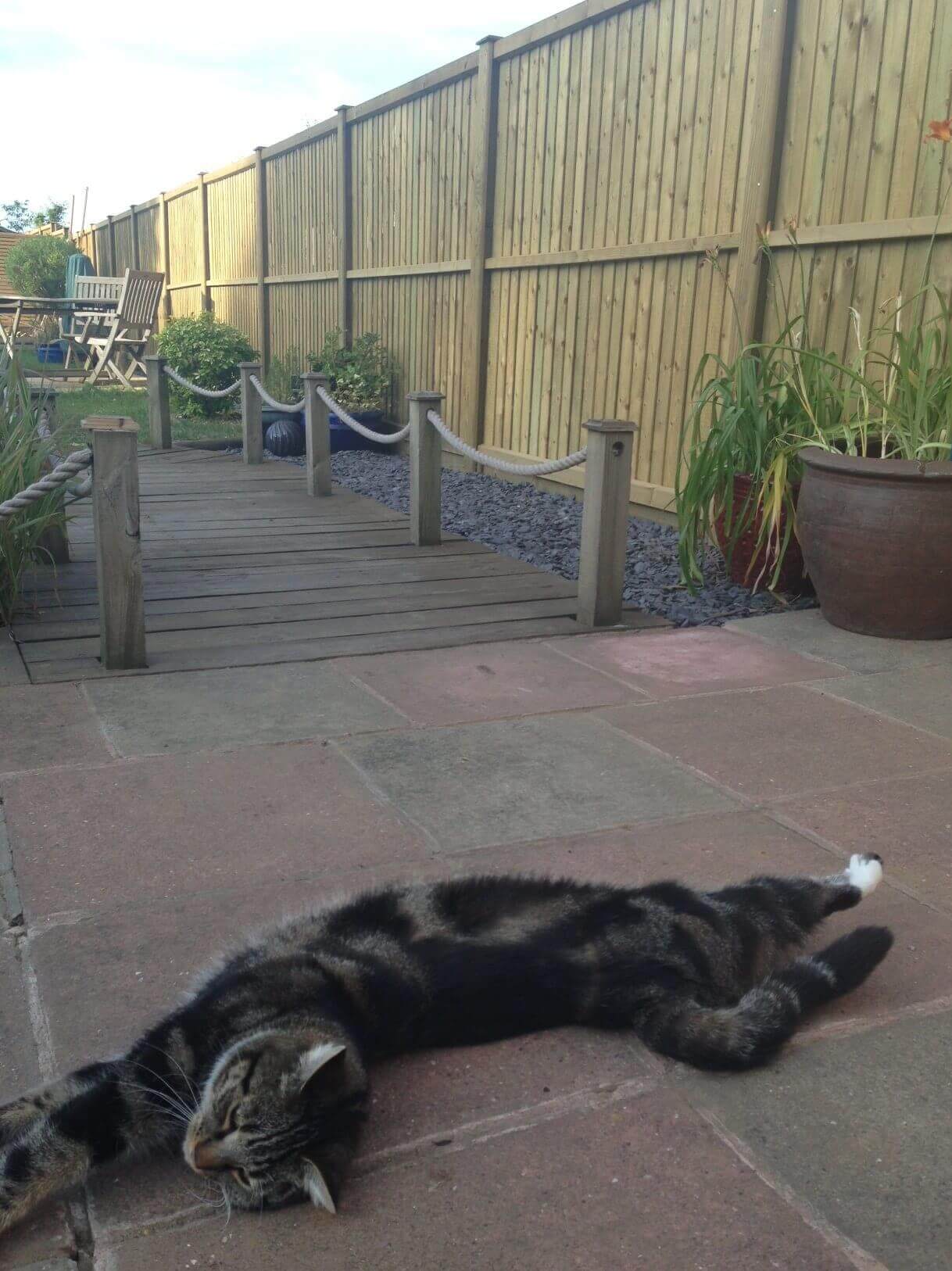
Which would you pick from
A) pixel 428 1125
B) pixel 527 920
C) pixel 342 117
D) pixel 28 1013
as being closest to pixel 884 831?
pixel 527 920

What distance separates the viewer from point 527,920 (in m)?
1.99

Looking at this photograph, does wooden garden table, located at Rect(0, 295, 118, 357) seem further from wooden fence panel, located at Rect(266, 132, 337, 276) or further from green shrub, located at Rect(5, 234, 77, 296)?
green shrub, located at Rect(5, 234, 77, 296)

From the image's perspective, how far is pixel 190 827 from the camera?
2.74m

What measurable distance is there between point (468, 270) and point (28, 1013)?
7795mm

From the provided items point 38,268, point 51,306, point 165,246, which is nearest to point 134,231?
point 165,246

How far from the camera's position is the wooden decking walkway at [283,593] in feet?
14.3

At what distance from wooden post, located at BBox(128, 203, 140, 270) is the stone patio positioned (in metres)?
17.9

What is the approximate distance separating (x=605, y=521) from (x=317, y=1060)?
11.4 feet

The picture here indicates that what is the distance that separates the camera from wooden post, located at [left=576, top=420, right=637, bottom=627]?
4582 millimetres

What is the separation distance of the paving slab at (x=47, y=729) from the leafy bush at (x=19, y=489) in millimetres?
Result: 905

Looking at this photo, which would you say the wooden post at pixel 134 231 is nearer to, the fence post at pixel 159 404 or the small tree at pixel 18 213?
the fence post at pixel 159 404

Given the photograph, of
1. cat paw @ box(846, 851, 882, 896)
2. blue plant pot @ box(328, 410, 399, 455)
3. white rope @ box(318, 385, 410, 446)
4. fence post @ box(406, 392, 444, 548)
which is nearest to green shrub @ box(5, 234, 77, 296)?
blue plant pot @ box(328, 410, 399, 455)

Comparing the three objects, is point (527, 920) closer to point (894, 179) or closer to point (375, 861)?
point (375, 861)

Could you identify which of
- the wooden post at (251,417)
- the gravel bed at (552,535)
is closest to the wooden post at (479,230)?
the gravel bed at (552,535)
